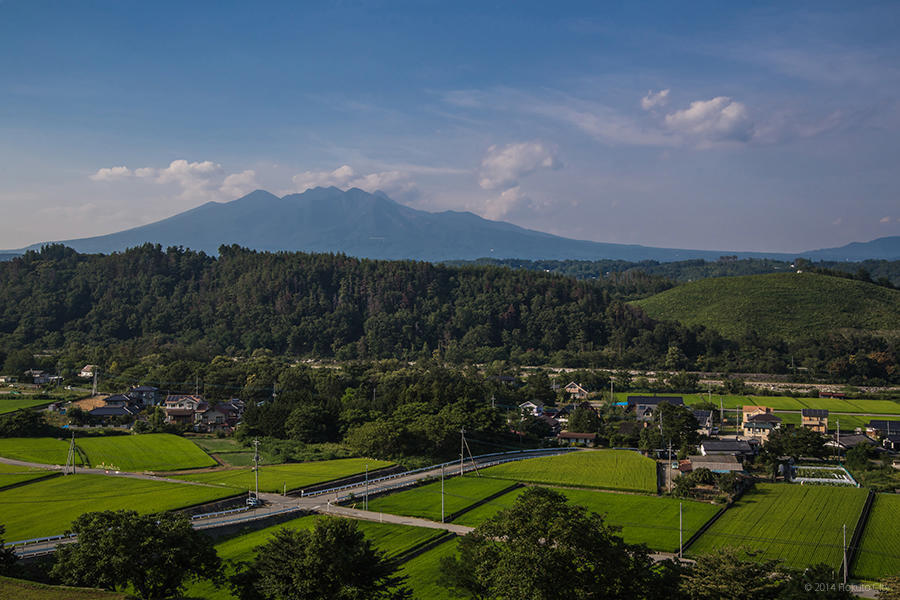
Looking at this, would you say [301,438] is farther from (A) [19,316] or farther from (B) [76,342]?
(A) [19,316]

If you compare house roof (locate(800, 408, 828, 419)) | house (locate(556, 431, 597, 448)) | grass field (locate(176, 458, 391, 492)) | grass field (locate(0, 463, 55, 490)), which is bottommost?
house (locate(556, 431, 597, 448))

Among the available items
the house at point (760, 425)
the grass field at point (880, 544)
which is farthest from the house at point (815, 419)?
the grass field at point (880, 544)

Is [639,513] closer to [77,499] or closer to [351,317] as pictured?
[77,499]

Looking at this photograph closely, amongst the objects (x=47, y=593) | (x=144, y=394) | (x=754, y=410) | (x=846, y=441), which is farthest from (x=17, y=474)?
(x=754, y=410)

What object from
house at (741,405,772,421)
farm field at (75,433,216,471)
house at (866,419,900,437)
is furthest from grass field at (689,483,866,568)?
farm field at (75,433,216,471)

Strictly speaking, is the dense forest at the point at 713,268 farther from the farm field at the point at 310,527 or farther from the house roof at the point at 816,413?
the farm field at the point at 310,527

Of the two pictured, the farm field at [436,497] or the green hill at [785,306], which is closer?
the farm field at [436,497]

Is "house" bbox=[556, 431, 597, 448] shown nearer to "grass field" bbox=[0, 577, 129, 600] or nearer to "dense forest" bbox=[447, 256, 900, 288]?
"grass field" bbox=[0, 577, 129, 600]
